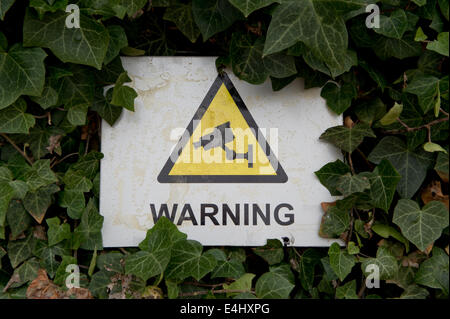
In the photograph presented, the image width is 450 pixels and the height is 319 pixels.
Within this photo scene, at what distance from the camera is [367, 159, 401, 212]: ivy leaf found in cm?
107

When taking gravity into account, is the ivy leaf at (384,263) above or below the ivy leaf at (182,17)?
below

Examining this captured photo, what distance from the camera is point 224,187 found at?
44.3 inches

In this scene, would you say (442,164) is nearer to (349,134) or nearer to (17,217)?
(349,134)

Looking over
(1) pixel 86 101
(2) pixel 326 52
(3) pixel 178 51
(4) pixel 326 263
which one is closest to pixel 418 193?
(4) pixel 326 263

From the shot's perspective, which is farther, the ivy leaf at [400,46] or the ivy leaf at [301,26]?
the ivy leaf at [400,46]

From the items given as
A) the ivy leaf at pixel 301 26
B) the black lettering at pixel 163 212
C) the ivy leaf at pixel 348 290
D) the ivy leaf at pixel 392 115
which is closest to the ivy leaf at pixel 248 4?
the ivy leaf at pixel 301 26

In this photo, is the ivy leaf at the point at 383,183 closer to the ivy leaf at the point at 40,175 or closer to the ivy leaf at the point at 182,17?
the ivy leaf at the point at 182,17

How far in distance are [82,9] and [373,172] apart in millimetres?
860

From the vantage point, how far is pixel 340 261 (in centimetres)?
108

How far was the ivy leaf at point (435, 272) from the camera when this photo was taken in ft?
3.56

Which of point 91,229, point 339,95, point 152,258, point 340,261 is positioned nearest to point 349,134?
point 339,95

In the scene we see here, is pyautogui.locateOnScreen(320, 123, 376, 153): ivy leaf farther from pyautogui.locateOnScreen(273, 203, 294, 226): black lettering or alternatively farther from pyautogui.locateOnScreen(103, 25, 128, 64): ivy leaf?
pyautogui.locateOnScreen(103, 25, 128, 64): ivy leaf

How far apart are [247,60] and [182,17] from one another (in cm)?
21

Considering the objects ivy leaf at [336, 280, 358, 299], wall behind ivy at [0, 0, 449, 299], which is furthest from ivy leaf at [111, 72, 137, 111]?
ivy leaf at [336, 280, 358, 299]
